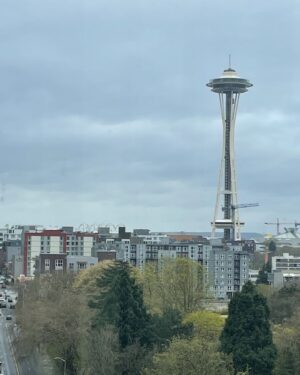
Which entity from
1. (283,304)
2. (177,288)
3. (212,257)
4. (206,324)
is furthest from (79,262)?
(206,324)

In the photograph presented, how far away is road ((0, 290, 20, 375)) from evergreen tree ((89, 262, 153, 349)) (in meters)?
4.93

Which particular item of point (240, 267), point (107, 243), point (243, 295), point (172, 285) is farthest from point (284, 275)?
point (243, 295)

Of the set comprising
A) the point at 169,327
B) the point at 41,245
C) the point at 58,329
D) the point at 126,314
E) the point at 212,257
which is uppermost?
the point at 41,245

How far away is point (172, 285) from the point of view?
43.2 m

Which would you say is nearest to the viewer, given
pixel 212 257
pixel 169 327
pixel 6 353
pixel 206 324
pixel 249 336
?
pixel 249 336

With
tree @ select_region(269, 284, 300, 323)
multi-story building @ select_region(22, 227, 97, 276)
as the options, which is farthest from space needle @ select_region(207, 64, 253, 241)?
tree @ select_region(269, 284, 300, 323)

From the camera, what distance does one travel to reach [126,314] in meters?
32.9

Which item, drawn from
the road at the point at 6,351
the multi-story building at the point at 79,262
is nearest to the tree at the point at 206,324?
the road at the point at 6,351

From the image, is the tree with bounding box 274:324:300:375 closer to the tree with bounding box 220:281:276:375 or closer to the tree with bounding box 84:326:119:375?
the tree with bounding box 220:281:276:375

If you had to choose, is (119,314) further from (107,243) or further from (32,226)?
(32,226)

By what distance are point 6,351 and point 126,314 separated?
1339 centimetres

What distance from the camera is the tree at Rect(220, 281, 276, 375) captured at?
27.7 m

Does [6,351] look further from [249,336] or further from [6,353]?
[249,336]

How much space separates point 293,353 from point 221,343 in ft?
7.18
